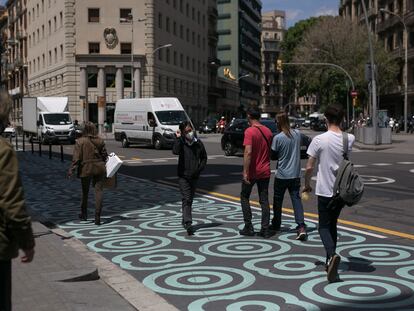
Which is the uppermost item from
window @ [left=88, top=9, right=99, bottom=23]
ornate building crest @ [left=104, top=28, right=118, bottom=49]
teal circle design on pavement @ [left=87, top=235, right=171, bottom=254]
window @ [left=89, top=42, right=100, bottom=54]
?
window @ [left=88, top=9, right=99, bottom=23]

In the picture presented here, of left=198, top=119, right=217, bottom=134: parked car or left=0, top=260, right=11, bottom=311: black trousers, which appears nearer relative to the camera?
left=0, top=260, right=11, bottom=311: black trousers

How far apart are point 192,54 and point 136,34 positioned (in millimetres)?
14554

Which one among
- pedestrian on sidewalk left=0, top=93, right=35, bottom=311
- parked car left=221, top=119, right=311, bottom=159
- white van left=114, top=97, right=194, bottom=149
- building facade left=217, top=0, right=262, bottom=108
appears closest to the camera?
pedestrian on sidewalk left=0, top=93, right=35, bottom=311

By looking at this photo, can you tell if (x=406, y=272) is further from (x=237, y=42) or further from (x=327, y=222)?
(x=237, y=42)

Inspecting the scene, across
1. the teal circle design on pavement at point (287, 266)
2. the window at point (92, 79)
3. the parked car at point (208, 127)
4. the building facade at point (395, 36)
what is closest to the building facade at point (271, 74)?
the building facade at point (395, 36)

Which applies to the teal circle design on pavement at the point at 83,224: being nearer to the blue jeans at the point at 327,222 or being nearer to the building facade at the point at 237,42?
the blue jeans at the point at 327,222

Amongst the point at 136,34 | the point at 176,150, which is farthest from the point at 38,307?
the point at 136,34

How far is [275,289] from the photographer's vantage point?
5.59 metres

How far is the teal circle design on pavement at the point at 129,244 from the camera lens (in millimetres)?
7484

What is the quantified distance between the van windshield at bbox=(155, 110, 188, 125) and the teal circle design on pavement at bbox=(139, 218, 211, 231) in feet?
67.9

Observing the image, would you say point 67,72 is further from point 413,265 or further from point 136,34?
point 413,265

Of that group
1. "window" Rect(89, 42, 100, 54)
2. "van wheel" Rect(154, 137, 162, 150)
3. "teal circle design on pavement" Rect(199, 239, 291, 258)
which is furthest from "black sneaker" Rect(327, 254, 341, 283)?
"window" Rect(89, 42, 100, 54)

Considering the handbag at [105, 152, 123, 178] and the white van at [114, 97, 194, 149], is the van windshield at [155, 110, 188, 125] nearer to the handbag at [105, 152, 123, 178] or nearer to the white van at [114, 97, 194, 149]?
the white van at [114, 97, 194, 149]

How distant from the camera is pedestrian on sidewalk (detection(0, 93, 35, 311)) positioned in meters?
3.31
